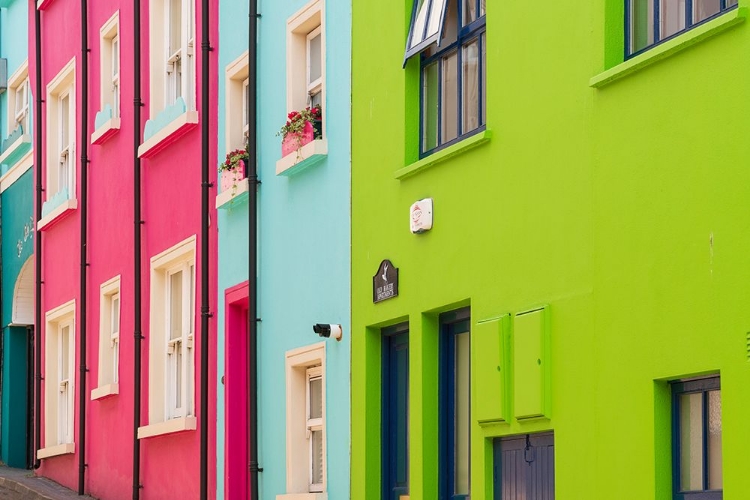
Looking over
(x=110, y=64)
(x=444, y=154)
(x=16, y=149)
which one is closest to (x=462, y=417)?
(x=444, y=154)

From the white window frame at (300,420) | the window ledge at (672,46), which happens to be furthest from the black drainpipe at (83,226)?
the window ledge at (672,46)

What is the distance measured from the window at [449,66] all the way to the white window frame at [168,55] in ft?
18.4

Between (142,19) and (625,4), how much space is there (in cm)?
1001

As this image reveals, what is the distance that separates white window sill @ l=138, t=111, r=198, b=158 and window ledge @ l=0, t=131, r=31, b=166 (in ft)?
19.0

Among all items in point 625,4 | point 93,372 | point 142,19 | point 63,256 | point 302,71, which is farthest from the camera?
point 63,256

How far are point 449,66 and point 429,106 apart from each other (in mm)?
444

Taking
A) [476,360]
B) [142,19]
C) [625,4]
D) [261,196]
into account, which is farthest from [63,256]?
[625,4]

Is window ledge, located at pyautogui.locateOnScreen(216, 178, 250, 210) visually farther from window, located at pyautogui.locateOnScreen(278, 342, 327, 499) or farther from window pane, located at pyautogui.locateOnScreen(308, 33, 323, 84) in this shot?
window, located at pyautogui.locateOnScreen(278, 342, 327, 499)

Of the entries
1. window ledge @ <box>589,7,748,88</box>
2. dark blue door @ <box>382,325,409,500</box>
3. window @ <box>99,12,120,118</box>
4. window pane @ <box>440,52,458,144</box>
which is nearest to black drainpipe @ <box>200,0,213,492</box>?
window @ <box>99,12,120,118</box>

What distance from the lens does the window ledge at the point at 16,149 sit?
24.8 meters

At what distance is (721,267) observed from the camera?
948cm

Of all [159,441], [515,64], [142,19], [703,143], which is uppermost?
[142,19]

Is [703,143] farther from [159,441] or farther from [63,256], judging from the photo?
[63,256]

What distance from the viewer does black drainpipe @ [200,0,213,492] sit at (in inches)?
675
